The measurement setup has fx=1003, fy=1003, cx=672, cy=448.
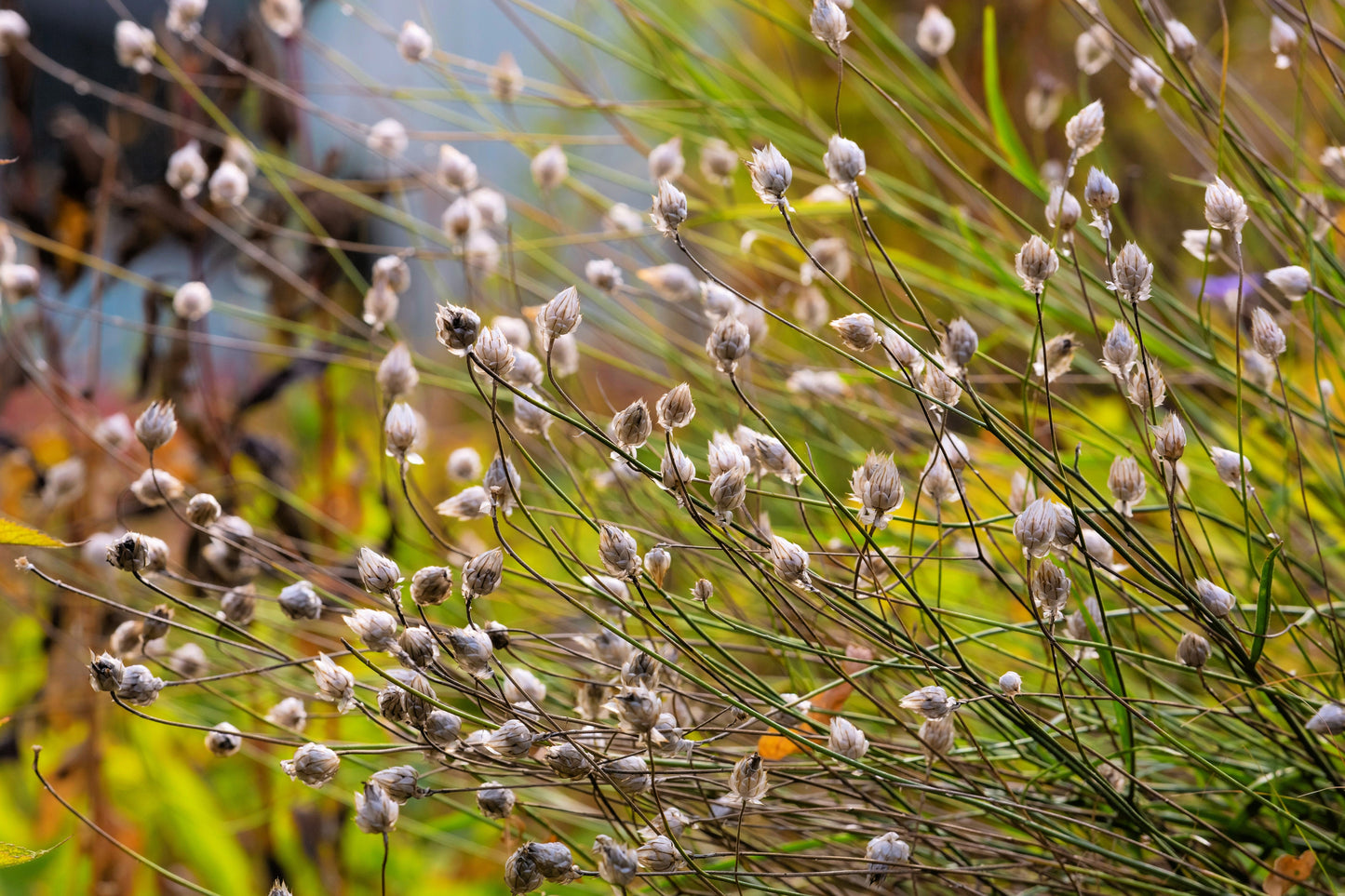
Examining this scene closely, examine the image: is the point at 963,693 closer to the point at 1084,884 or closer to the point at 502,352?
the point at 1084,884

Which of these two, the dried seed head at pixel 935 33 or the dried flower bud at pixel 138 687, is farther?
the dried seed head at pixel 935 33

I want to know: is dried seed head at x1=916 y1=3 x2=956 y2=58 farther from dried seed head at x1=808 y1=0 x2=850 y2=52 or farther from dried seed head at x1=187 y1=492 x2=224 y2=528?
dried seed head at x1=187 y1=492 x2=224 y2=528

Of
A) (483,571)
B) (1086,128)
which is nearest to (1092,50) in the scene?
(1086,128)

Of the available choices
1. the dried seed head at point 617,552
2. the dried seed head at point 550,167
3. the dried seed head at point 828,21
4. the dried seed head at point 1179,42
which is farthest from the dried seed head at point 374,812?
the dried seed head at point 1179,42

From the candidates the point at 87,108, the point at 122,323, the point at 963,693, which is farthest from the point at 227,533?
the point at 87,108

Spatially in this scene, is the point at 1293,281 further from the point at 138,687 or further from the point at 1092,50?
the point at 138,687

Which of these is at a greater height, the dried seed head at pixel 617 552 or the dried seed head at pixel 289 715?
the dried seed head at pixel 617 552

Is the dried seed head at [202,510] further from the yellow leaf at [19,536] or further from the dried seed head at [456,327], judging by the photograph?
the dried seed head at [456,327]
